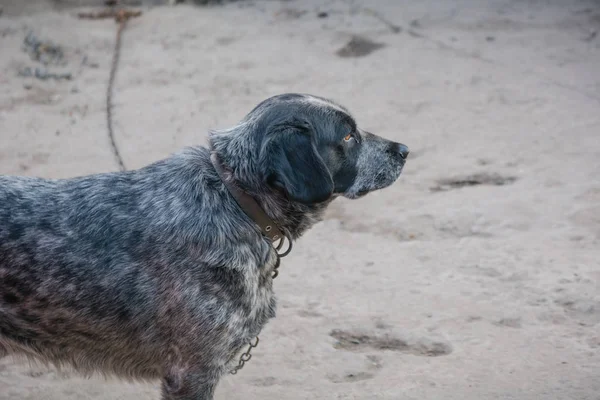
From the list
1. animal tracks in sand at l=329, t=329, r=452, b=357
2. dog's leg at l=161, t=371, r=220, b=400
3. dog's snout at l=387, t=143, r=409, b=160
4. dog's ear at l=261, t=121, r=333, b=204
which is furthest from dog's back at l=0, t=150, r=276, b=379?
animal tracks in sand at l=329, t=329, r=452, b=357

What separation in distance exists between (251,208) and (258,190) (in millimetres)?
87

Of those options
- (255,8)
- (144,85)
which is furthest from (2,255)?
(255,8)

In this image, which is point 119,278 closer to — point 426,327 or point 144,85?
point 426,327

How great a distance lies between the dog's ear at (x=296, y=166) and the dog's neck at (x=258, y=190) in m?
0.08

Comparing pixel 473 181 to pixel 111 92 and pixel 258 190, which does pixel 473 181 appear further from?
pixel 111 92

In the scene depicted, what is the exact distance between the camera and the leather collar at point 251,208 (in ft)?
12.3

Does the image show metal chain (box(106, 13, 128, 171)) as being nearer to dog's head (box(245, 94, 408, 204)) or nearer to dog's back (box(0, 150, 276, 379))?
dog's back (box(0, 150, 276, 379))

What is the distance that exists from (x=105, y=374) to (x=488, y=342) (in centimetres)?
200

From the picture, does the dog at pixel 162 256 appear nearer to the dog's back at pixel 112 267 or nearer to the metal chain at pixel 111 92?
the dog's back at pixel 112 267

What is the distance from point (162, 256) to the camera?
12.0ft

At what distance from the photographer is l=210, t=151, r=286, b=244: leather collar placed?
3.74 m

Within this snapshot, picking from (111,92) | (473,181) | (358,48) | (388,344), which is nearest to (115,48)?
(111,92)

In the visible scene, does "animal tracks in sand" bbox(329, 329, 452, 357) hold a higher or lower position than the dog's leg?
lower

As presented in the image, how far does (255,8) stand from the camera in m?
10.4
